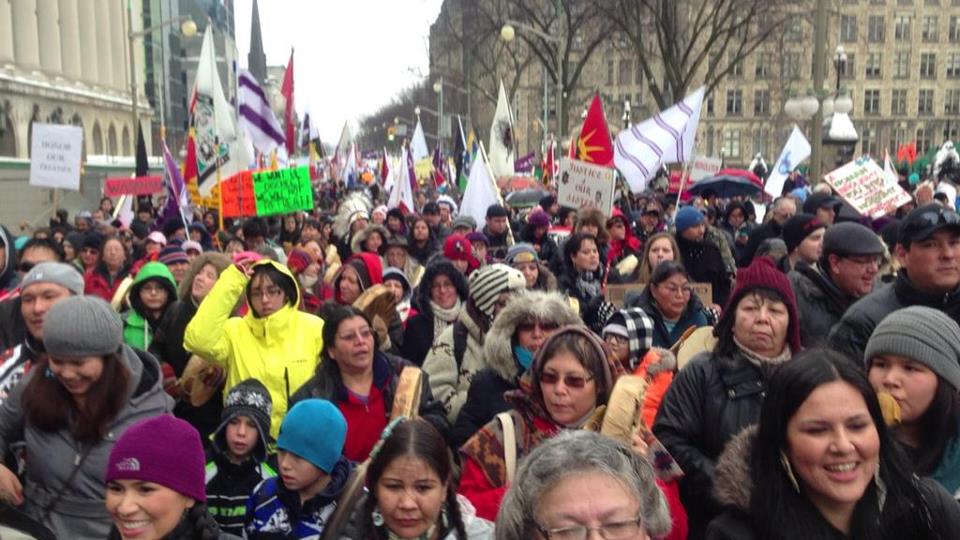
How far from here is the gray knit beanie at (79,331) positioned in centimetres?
342

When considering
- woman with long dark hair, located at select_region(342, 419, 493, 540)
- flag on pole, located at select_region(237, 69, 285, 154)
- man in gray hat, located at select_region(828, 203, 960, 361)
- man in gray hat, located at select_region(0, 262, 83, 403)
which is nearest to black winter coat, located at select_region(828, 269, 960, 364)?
man in gray hat, located at select_region(828, 203, 960, 361)

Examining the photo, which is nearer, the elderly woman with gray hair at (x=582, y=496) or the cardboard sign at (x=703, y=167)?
the elderly woman with gray hair at (x=582, y=496)

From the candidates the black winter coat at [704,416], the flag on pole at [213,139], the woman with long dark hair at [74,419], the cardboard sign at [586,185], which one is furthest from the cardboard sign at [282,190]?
the black winter coat at [704,416]

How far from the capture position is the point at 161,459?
286 centimetres

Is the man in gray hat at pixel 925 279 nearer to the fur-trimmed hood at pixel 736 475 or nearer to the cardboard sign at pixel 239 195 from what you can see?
the fur-trimmed hood at pixel 736 475

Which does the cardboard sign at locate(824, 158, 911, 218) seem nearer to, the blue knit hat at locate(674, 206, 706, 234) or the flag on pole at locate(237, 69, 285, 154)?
the blue knit hat at locate(674, 206, 706, 234)

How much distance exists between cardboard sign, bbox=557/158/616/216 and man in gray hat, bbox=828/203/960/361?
20.8 ft

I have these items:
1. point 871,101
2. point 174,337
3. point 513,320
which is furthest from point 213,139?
point 871,101

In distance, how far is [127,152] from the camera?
5703cm

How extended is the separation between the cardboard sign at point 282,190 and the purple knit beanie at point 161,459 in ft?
29.3

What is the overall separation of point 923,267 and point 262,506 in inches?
118

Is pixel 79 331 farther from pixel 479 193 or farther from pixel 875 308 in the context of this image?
pixel 479 193

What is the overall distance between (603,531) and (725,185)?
15.3m

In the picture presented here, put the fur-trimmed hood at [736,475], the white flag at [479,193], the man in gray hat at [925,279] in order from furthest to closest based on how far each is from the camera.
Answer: the white flag at [479,193], the man in gray hat at [925,279], the fur-trimmed hood at [736,475]
